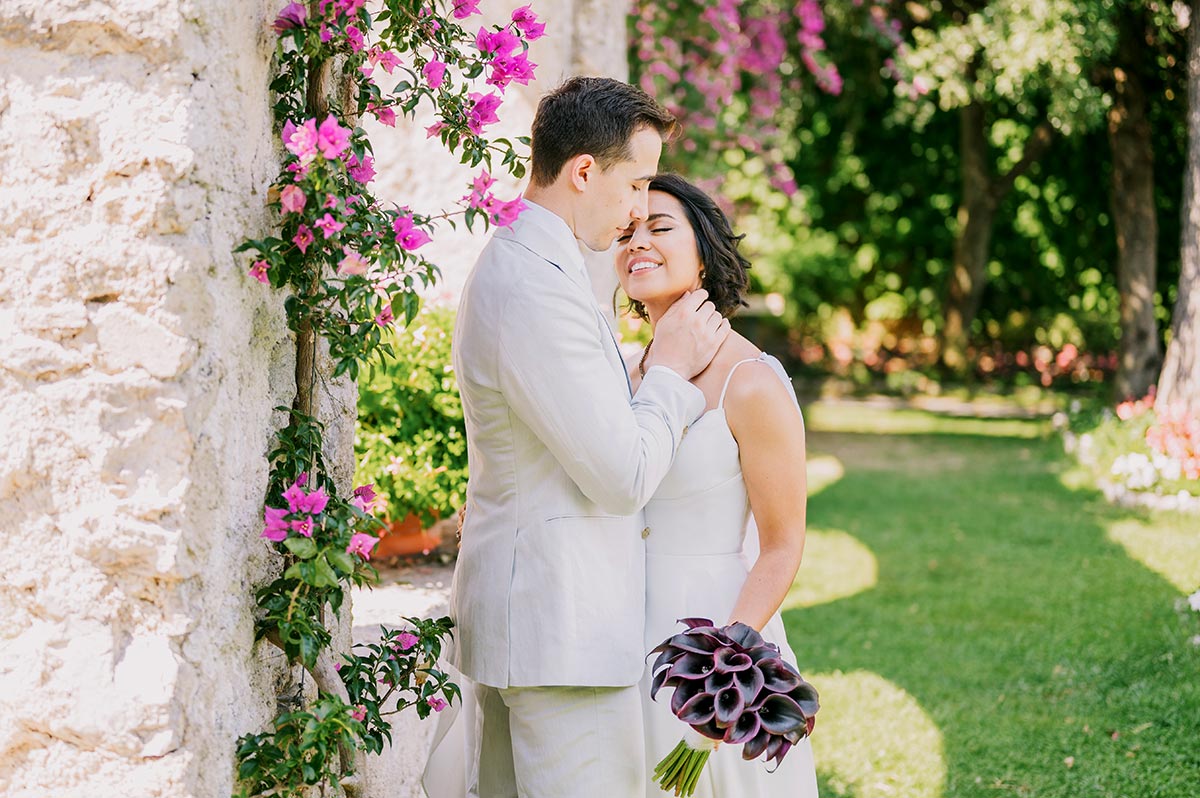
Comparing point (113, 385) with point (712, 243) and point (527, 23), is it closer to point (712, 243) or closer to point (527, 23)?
point (527, 23)

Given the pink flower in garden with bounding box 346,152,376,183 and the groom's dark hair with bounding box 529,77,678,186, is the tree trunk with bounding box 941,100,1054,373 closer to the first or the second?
the groom's dark hair with bounding box 529,77,678,186

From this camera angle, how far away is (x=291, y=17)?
6.07 feet

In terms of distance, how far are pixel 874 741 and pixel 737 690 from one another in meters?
2.84

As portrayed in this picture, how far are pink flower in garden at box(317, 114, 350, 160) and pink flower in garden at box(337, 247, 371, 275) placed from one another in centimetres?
17

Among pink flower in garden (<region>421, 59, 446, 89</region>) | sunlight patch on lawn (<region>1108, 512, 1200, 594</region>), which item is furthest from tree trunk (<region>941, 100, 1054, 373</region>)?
pink flower in garden (<region>421, 59, 446, 89</region>)

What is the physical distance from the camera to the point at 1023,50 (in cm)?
948

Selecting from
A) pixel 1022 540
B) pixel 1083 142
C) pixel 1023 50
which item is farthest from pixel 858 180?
pixel 1022 540

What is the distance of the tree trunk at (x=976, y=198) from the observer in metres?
14.1

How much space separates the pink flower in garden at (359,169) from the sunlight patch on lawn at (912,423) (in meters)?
11.3

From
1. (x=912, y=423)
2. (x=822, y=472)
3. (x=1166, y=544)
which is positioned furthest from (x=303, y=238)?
(x=912, y=423)

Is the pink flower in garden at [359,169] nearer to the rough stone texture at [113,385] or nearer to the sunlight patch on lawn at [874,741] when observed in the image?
the rough stone texture at [113,385]

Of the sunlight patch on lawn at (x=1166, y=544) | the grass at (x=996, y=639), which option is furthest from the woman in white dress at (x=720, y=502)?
the sunlight patch on lawn at (x=1166, y=544)

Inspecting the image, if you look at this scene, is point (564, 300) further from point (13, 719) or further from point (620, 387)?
point (13, 719)

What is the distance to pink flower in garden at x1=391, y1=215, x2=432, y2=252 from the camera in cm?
196
